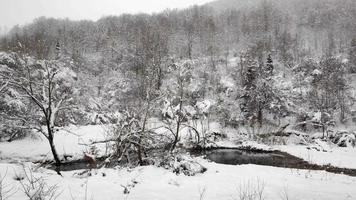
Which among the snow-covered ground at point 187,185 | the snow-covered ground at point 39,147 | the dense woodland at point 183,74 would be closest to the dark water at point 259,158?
the dense woodland at point 183,74

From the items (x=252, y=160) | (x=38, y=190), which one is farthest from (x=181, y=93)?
(x=38, y=190)

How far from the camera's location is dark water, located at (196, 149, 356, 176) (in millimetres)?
15584

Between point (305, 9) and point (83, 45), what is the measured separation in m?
60.0

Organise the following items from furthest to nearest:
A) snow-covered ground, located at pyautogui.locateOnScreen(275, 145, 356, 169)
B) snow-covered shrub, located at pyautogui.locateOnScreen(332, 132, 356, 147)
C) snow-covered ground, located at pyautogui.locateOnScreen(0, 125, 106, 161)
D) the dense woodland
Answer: snow-covered shrub, located at pyautogui.locateOnScreen(332, 132, 356, 147), snow-covered ground, located at pyautogui.locateOnScreen(0, 125, 106, 161), snow-covered ground, located at pyautogui.locateOnScreen(275, 145, 356, 169), the dense woodland

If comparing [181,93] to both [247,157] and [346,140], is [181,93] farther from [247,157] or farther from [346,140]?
[346,140]

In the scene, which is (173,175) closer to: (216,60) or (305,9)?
(216,60)

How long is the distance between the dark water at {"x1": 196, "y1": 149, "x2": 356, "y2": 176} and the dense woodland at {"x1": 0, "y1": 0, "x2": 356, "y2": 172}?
6.05 ft

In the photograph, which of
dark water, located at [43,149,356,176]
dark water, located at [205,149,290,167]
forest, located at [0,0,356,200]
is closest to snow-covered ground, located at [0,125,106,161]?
forest, located at [0,0,356,200]

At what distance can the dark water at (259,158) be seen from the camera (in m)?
15.6

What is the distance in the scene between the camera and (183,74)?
1480 cm

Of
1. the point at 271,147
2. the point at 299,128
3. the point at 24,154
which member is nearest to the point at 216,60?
the point at 299,128

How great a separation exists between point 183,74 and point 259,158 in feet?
27.6

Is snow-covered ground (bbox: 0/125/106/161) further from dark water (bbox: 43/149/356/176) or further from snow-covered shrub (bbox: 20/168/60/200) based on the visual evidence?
snow-covered shrub (bbox: 20/168/60/200)

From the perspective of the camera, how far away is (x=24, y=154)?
696 inches
